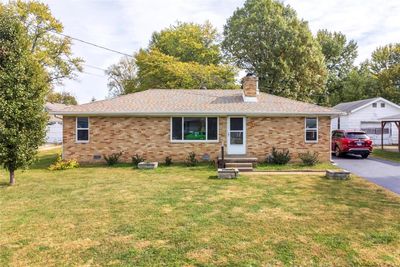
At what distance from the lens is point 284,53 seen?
30.9 meters

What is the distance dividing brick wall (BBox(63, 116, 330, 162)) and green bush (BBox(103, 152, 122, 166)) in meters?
0.22

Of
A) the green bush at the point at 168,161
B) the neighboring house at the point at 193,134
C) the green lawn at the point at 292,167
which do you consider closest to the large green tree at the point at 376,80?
the neighboring house at the point at 193,134

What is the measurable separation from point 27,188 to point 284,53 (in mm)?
27934

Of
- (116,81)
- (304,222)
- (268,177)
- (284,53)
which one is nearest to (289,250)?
(304,222)

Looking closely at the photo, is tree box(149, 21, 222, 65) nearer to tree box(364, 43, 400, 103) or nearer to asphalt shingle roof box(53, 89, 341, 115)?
asphalt shingle roof box(53, 89, 341, 115)

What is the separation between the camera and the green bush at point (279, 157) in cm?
1460

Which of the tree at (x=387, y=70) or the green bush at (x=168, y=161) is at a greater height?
the tree at (x=387, y=70)

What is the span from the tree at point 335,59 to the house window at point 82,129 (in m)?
38.2

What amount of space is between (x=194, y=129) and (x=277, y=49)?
1967 cm

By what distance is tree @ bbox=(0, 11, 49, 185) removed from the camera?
965 cm

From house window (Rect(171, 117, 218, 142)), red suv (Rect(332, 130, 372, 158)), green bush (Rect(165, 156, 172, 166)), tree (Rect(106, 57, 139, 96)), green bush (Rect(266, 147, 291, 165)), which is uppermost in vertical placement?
tree (Rect(106, 57, 139, 96))

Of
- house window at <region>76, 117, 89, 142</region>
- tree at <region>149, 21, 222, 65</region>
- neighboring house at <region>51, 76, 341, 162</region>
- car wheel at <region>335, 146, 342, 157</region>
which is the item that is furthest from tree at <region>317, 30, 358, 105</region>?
house window at <region>76, 117, 89, 142</region>

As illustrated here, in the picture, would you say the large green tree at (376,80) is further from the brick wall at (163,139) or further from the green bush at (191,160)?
the green bush at (191,160)

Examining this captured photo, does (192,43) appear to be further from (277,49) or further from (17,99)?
(17,99)
